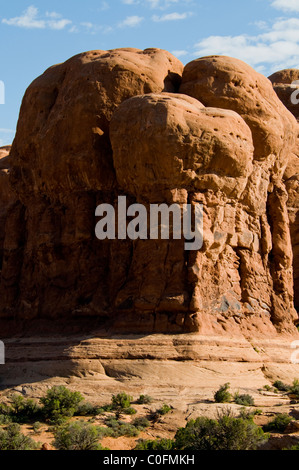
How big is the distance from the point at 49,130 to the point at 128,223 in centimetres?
495

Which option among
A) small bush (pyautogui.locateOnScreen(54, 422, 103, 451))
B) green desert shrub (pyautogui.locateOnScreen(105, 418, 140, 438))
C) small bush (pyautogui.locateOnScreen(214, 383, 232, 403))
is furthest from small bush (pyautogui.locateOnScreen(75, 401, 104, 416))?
small bush (pyautogui.locateOnScreen(214, 383, 232, 403))

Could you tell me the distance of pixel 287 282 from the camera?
1024 inches

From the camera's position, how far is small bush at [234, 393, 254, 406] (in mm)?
18875

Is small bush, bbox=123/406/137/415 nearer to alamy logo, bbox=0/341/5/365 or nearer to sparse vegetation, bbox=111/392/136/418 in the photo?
sparse vegetation, bbox=111/392/136/418

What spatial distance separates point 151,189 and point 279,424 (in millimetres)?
8897

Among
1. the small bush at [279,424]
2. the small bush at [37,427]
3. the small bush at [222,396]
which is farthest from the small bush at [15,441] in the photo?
the small bush at [279,424]

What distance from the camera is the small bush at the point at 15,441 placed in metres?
15.3

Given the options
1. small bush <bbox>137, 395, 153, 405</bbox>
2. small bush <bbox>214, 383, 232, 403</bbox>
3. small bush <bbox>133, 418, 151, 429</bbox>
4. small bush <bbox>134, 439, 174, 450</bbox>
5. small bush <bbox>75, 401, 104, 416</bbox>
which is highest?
small bush <bbox>214, 383, 232, 403</bbox>

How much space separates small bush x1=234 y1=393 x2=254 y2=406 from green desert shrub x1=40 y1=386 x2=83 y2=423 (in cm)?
422

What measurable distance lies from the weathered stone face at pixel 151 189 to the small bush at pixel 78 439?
6.16m

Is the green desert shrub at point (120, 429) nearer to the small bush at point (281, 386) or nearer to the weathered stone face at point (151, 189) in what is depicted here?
the weathered stone face at point (151, 189)

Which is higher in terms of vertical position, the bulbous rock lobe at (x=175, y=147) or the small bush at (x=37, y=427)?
the bulbous rock lobe at (x=175, y=147)

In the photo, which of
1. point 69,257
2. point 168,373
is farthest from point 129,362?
point 69,257
